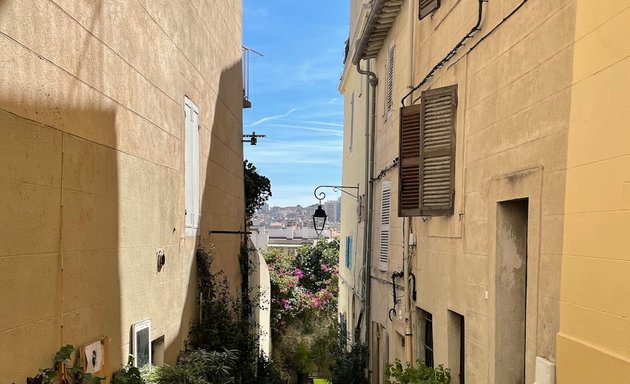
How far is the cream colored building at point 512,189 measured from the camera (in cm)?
323

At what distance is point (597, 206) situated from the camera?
3268mm

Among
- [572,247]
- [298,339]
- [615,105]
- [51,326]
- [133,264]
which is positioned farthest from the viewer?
[298,339]

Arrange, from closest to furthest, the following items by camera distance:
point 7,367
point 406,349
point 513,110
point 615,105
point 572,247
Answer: point 615,105 < point 7,367 < point 572,247 < point 513,110 < point 406,349

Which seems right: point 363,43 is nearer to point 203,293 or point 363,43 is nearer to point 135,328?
point 203,293

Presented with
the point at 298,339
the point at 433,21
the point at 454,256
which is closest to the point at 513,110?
the point at 454,256

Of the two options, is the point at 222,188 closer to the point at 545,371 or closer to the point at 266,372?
the point at 266,372

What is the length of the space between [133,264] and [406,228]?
3.81 meters

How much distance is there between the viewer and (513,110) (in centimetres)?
458

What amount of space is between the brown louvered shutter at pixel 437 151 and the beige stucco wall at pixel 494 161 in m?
0.16

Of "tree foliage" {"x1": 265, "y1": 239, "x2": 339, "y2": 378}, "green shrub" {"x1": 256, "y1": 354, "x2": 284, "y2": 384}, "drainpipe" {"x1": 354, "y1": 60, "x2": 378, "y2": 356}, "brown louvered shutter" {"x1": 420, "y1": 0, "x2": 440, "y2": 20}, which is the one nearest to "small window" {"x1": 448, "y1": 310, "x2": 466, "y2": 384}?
"brown louvered shutter" {"x1": 420, "y1": 0, "x2": 440, "y2": 20}

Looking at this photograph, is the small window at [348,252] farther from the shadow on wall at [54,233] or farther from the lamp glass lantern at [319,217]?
the shadow on wall at [54,233]

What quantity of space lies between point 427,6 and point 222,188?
5.37 meters

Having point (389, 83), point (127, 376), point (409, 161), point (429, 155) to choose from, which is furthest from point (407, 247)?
point (127, 376)

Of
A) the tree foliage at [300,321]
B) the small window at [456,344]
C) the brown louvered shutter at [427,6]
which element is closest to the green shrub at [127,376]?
the small window at [456,344]
